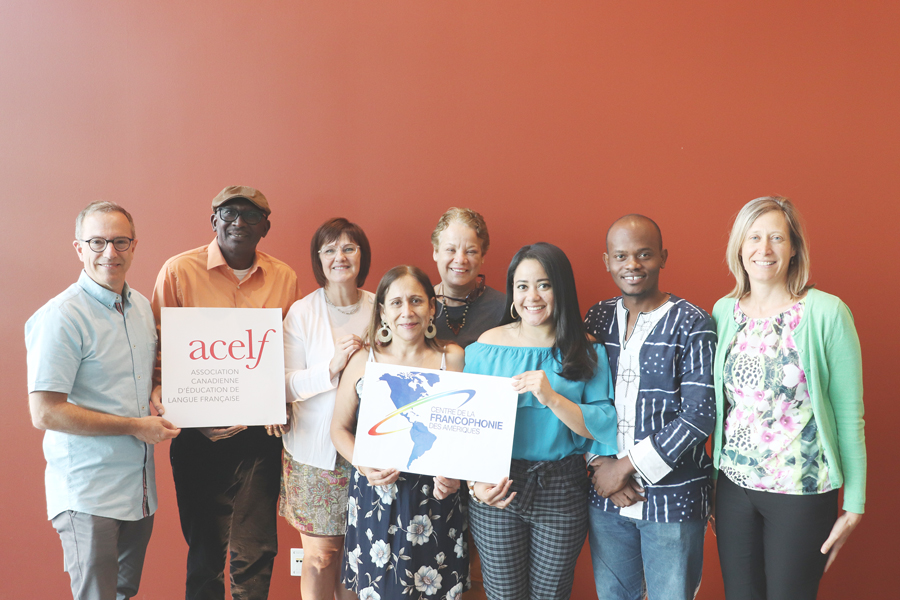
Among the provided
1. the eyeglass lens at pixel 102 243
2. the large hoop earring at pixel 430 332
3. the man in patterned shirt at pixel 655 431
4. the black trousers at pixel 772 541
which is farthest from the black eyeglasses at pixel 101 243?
the black trousers at pixel 772 541

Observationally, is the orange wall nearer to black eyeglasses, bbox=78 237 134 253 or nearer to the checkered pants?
black eyeglasses, bbox=78 237 134 253

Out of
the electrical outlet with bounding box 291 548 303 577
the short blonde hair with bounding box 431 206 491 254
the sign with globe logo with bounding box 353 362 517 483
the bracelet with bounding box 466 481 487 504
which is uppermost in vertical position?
the short blonde hair with bounding box 431 206 491 254

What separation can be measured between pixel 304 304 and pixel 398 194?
77cm

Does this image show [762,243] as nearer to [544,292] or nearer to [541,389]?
[544,292]

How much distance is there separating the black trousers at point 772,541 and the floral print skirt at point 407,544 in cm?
89

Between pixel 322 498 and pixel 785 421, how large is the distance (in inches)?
65.3

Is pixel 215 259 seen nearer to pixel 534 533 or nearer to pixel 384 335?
pixel 384 335

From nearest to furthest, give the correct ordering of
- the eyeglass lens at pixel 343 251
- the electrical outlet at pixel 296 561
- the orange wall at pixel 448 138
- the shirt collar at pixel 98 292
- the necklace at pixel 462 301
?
the shirt collar at pixel 98 292 → the eyeglass lens at pixel 343 251 → the necklace at pixel 462 301 → the orange wall at pixel 448 138 → the electrical outlet at pixel 296 561

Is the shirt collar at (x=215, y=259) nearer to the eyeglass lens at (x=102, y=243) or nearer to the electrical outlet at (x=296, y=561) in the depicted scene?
the eyeglass lens at (x=102, y=243)

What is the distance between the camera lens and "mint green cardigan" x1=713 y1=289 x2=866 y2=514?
1.61 metres

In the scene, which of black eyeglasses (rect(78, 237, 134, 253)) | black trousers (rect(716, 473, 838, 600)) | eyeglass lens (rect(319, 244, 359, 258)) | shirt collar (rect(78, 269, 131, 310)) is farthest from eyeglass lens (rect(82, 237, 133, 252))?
black trousers (rect(716, 473, 838, 600))

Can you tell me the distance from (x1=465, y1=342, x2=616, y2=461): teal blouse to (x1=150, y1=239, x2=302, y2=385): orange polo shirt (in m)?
0.95

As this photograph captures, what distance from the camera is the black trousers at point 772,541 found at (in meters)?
1.62

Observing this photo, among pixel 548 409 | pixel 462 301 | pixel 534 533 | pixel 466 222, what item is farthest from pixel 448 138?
pixel 534 533
